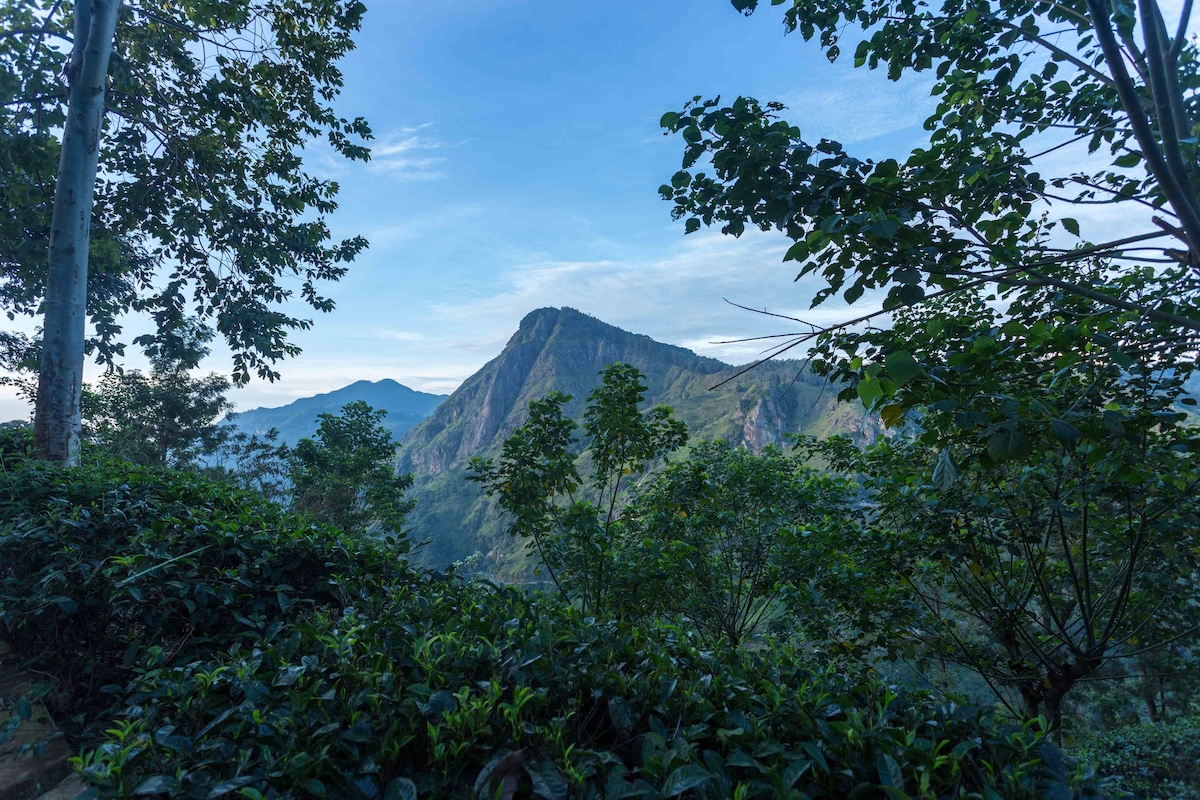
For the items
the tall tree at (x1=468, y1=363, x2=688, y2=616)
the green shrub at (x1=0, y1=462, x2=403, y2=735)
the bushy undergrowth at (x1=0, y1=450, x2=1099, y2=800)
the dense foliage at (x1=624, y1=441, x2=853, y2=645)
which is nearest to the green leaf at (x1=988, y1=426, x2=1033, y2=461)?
the bushy undergrowth at (x1=0, y1=450, x2=1099, y2=800)

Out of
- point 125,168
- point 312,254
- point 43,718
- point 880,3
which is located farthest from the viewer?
point 312,254

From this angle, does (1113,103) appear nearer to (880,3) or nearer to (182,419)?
(880,3)

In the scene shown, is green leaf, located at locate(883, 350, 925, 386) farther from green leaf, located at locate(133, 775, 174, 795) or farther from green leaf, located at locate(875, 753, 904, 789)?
green leaf, located at locate(133, 775, 174, 795)

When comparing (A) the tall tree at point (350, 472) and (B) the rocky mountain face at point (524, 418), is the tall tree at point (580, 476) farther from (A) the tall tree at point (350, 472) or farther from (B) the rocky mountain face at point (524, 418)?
(B) the rocky mountain face at point (524, 418)

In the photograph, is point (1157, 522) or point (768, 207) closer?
point (768, 207)

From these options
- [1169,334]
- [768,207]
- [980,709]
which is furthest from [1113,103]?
[980,709]

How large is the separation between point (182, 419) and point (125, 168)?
2188cm

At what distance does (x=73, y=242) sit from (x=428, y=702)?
7799mm

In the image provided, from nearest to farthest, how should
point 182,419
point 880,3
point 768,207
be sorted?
point 768,207
point 880,3
point 182,419

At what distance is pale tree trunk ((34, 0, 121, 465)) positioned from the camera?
5824mm

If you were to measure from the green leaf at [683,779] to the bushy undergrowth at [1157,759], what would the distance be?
19.2ft

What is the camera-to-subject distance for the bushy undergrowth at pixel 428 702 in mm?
1417

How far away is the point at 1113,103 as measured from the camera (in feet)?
12.1

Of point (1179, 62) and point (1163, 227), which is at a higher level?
point (1179, 62)
